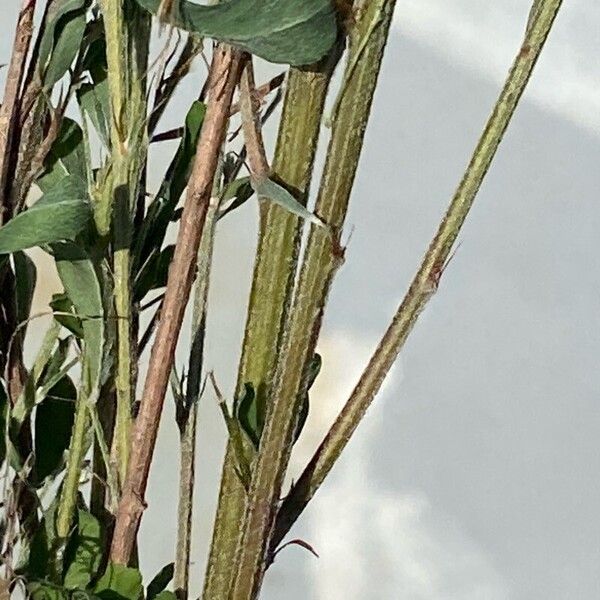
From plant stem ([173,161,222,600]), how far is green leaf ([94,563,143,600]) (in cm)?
4

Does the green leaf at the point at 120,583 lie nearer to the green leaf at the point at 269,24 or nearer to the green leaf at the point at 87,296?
the green leaf at the point at 87,296

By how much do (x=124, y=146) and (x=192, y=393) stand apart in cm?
11

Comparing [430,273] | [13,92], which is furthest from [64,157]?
[430,273]

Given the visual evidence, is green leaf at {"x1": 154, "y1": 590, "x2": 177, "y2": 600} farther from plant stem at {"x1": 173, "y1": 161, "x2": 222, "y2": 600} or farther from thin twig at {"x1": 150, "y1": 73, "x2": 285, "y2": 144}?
thin twig at {"x1": 150, "y1": 73, "x2": 285, "y2": 144}

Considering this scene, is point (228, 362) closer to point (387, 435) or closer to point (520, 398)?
point (387, 435)

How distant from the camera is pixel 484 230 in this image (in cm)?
120

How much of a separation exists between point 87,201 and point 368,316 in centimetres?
86

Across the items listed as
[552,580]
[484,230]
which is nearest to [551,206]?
[484,230]

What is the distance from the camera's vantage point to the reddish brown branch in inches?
14.6

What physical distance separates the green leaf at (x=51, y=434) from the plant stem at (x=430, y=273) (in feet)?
0.36

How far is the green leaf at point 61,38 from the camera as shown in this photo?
1.16ft

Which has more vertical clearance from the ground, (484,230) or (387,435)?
(484,230)

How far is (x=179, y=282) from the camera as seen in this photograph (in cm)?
36

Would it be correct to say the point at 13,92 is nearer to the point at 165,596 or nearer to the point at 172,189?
the point at 172,189
